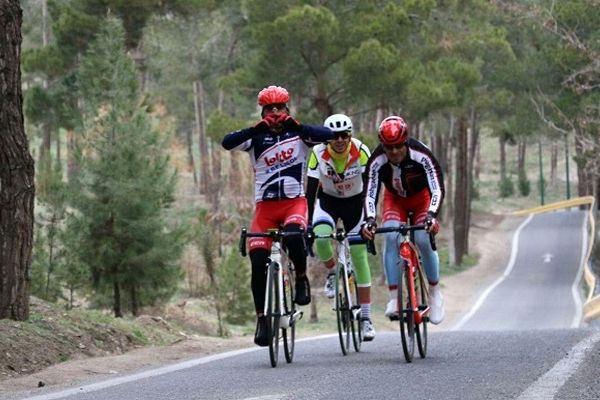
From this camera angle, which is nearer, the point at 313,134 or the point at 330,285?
the point at 313,134

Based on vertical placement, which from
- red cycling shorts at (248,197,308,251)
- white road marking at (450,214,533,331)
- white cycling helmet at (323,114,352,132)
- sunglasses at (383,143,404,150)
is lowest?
white road marking at (450,214,533,331)

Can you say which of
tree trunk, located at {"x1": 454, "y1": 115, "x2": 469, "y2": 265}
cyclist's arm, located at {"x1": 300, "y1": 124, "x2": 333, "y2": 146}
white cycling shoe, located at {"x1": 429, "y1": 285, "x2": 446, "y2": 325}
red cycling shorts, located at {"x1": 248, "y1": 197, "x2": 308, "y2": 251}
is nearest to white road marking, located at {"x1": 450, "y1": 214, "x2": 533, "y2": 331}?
tree trunk, located at {"x1": 454, "y1": 115, "x2": 469, "y2": 265}

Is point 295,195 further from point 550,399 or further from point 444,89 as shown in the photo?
point 444,89

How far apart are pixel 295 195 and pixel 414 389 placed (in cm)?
293

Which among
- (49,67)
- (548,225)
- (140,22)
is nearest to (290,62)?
(140,22)

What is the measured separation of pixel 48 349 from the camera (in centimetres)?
1278

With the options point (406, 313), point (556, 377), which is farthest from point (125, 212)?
point (556, 377)

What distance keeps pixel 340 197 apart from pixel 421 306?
1594 millimetres

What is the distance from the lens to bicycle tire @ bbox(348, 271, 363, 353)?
12.7m

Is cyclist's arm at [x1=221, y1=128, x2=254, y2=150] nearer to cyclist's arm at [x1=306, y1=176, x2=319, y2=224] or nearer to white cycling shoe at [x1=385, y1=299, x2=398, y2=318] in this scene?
cyclist's arm at [x1=306, y1=176, x2=319, y2=224]

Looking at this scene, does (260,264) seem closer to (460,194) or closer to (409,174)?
(409,174)

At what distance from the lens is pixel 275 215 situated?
11336 mm

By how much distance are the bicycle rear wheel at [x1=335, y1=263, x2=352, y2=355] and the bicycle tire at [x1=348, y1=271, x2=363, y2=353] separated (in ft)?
0.21

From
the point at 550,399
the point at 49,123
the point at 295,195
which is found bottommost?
the point at 550,399
